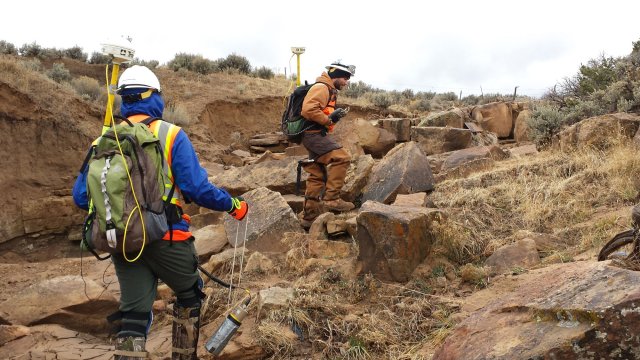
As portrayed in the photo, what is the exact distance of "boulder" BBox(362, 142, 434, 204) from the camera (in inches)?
289

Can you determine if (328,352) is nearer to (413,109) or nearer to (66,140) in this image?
(66,140)

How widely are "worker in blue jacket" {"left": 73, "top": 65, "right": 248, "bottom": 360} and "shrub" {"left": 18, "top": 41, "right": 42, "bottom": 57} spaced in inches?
669

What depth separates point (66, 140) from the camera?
10484 millimetres

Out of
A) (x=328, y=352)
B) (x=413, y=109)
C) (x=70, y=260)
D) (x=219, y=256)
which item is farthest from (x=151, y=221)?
(x=413, y=109)

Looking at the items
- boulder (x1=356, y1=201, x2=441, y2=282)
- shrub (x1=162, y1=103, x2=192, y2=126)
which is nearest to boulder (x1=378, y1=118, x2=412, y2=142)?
shrub (x1=162, y1=103, x2=192, y2=126)

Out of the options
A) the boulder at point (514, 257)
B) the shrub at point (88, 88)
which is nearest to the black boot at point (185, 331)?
the boulder at point (514, 257)

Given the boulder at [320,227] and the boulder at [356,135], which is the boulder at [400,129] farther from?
the boulder at [320,227]

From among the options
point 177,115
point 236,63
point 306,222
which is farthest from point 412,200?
point 236,63

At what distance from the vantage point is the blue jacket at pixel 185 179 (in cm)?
351

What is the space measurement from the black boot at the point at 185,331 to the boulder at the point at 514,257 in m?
2.39

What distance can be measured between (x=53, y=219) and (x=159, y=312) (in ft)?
16.5

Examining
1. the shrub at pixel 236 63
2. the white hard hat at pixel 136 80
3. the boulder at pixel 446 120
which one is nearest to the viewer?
the white hard hat at pixel 136 80

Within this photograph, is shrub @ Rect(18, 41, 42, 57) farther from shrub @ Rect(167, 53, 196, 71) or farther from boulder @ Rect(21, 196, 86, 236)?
boulder @ Rect(21, 196, 86, 236)

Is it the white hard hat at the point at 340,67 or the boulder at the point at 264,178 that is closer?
the white hard hat at the point at 340,67
